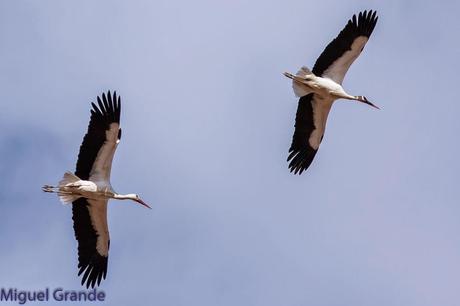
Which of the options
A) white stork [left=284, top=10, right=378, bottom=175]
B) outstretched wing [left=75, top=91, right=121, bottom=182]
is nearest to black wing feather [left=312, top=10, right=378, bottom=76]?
white stork [left=284, top=10, right=378, bottom=175]

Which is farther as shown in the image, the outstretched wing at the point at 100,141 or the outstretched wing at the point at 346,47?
the outstretched wing at the point at 346,47

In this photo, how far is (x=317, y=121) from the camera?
26297 mm

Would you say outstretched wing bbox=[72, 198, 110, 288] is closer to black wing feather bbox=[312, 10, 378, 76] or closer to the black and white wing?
the black and white wing

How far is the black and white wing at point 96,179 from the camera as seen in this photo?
77.3 feet

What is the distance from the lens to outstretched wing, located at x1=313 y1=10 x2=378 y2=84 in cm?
2525

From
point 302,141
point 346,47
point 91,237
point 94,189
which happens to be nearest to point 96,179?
point 94,189

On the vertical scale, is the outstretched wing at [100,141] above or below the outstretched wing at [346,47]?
below

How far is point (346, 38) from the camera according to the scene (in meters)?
25.2

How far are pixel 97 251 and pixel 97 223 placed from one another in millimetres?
729

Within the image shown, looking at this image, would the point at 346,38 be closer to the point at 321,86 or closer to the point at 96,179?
the point at 321,86

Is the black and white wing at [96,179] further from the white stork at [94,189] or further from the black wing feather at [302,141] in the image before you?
A: the black wing feather at [302,141]

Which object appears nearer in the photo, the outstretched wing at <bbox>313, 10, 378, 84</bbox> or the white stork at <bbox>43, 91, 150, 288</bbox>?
the white stork at <bbox>43, 91, 150, 288</bbox>

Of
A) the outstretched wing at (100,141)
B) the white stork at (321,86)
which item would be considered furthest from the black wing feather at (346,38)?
the outstretched wing at (100,141)

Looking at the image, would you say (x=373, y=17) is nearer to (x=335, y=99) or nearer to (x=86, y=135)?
(x=335, y=99)
